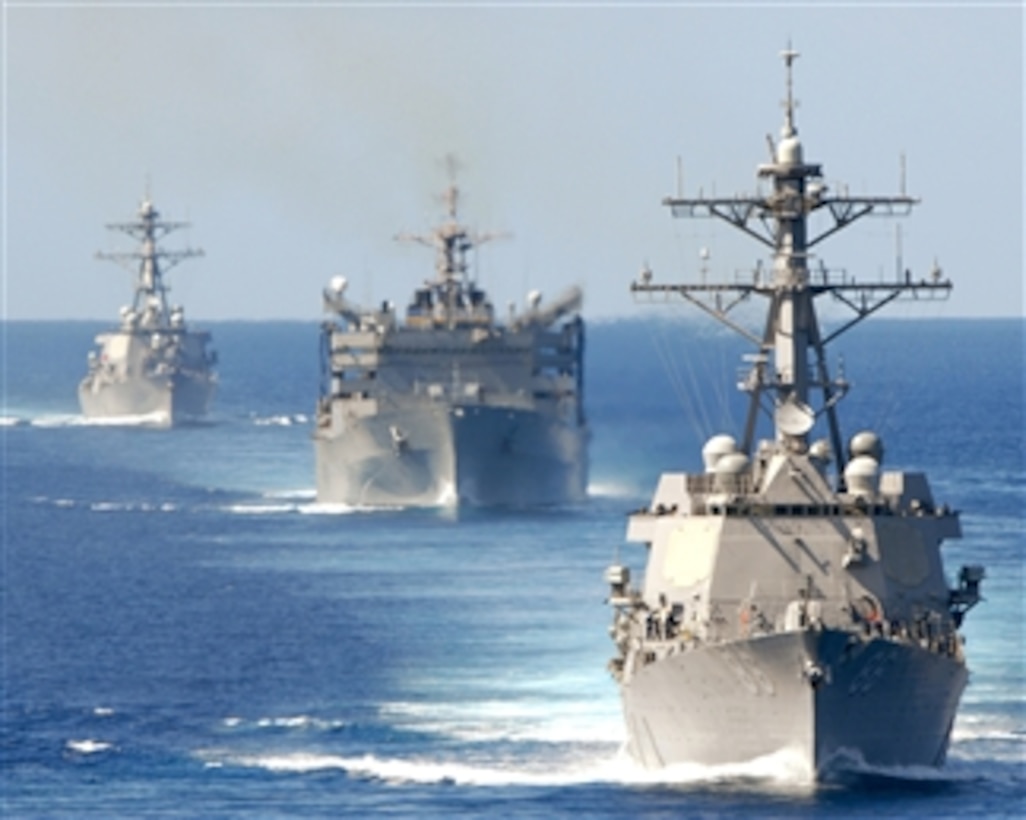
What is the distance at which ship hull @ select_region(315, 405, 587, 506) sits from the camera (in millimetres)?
119750

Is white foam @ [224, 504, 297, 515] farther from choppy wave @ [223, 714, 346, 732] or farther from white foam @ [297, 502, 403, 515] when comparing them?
choppy wave @ [223, 714, 346, 732]

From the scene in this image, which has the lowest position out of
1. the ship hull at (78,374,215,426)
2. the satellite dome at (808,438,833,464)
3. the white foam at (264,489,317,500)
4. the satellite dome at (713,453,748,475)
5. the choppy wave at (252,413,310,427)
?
the white foam at (264,489,317,500)

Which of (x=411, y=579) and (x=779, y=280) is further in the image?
(x=411, y=579)

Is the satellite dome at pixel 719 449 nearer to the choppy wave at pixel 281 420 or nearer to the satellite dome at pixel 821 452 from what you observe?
the satellite dome at pixel 821 452

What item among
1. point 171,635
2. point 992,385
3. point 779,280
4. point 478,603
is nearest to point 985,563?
point 478,603

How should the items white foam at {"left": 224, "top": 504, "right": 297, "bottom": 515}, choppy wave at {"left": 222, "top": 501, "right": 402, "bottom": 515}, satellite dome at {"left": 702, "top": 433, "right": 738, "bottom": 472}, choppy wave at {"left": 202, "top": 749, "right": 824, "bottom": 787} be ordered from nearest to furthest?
choppy wave at {"left": 202, "top": 749, "right": 824, "bottom": 787}, satellite dome at {"left": 702, "top": 433, "right": 738, "bottom": 472}, white foam at {"left": 224, "top": 504, "right": 297, "bottom": 515}, choppy wave at {"left": 222, "top": 501, "right": 402, "bottom": 515}

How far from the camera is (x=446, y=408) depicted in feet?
392

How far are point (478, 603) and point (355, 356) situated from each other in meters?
37.1

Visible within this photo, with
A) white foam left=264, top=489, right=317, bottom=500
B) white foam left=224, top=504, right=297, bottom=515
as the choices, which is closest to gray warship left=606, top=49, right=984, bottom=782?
white foam left=224, top=504, right=297, bottom=515

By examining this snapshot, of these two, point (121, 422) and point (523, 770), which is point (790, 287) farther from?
point (121, 422)

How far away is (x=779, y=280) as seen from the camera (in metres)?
59.3

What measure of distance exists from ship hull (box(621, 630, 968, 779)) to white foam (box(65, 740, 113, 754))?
10.0 metres

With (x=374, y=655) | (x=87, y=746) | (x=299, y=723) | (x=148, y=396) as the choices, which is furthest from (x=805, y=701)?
(x=148, y=396)

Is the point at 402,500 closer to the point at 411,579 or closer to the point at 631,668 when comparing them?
the point at 411,579
